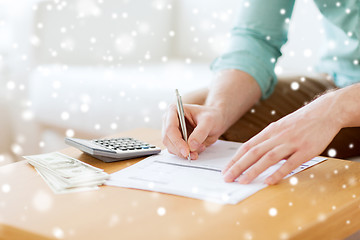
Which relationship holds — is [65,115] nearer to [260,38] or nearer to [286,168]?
[260,38]

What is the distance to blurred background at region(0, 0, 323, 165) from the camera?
182 cm

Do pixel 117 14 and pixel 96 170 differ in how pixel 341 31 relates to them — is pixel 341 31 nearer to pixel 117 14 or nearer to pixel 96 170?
pixel 96 170

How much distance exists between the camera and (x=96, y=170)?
0.75 meters

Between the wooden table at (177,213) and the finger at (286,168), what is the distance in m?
0.01

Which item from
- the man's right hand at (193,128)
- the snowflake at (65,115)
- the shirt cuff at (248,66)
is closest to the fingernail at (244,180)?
the man's right hand at (193,128)

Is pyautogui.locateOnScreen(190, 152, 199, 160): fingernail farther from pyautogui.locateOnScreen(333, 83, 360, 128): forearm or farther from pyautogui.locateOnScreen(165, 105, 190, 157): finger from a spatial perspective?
pyautogui.locateOnScreen(333, 83, 360, 128): forearm

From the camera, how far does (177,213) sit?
59cm

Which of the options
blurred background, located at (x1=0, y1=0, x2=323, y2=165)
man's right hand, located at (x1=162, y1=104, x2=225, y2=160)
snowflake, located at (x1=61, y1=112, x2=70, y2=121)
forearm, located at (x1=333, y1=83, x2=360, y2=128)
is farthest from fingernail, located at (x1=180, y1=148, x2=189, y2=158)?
snowflake, located at (x1=61, y1=112, x2=70, y2=121)

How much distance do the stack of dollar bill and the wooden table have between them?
0.02 meters

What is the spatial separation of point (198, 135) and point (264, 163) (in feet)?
0.54

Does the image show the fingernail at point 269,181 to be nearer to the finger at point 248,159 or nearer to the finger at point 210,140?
the finger at point 248,159

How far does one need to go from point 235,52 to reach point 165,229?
72 cm

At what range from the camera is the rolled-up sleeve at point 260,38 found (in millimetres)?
1171

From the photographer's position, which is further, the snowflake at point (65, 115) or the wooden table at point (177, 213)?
the snowflake at point (65, 115)
